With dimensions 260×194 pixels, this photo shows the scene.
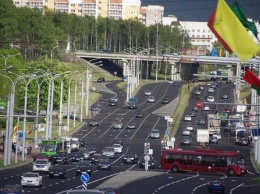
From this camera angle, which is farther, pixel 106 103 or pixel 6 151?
pixel 106 103

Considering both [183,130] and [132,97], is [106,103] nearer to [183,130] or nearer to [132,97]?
[132,97]

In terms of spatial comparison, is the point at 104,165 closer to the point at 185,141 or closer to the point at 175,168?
the point at 175,168

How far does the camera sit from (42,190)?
59.2 m

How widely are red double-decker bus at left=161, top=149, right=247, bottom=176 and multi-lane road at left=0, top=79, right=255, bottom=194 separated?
1.10 meters

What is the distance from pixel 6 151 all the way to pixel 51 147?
11.0 m

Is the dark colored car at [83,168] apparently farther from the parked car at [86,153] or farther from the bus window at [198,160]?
the parked car at [86,153]

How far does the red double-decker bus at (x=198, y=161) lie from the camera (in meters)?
86.2

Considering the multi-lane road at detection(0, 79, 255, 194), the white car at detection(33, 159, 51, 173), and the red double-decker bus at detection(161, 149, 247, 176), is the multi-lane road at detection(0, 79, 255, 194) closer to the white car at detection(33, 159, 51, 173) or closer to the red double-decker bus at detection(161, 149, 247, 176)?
the white car at detection(33, 159, 51, 173)

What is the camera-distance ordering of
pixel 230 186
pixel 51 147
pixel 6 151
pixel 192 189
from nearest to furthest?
pixel 192 189, pixel 230 186, pixel 6 151, pixel 51 147

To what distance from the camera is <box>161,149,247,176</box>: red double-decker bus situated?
8619 centimetres

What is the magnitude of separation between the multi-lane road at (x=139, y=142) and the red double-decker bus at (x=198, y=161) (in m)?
1.10

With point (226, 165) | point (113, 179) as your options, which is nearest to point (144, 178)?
point (113, 179)

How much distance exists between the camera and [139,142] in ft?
384

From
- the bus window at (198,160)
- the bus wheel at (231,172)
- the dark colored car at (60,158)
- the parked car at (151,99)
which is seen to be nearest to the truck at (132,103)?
the parked car at (151,99)
